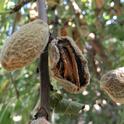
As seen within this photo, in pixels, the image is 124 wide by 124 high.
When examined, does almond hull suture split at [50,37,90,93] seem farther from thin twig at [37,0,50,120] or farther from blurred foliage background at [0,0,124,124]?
blurred foliage background at [0,0,124,124]

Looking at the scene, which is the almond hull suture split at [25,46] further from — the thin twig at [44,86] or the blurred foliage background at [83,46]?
the blurred foliage background at [83,46]

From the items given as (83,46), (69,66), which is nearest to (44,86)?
(69,66)

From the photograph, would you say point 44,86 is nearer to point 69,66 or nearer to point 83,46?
point 69,66

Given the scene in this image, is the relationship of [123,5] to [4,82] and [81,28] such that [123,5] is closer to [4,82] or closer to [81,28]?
[81,28]

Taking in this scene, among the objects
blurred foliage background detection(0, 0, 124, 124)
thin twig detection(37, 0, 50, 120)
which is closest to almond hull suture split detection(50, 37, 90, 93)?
thin twig detection(37, 0, 50, 120)

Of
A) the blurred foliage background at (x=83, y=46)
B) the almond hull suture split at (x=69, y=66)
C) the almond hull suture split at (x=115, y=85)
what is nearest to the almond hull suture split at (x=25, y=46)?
the almond hull suture split at (x=69, y=66)

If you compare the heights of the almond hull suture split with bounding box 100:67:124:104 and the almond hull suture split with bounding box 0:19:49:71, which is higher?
the almond hull suture split with bounding box 0:19:49:71
